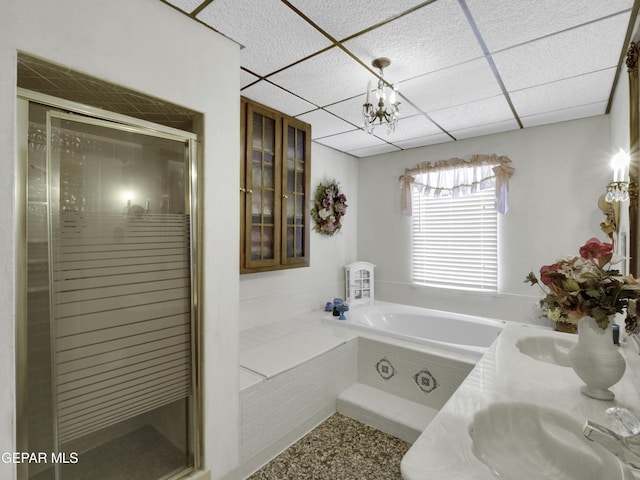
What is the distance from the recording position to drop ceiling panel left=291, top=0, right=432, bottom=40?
54.6 inches

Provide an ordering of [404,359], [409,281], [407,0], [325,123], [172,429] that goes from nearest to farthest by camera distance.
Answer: [407,0], [172,429], [404,359], [325,123], [409,281]

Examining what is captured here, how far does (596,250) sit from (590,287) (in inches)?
6.1

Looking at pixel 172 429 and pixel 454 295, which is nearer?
pixel 172 429

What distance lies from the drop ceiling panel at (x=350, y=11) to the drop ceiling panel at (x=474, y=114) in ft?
4.23

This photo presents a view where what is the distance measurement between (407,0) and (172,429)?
7.44ft

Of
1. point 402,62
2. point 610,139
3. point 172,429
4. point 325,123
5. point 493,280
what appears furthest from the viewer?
point 493,280

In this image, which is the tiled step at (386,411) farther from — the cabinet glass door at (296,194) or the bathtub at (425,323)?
the cabinet glass door at (296,194)

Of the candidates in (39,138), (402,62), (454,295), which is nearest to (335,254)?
(454,295)

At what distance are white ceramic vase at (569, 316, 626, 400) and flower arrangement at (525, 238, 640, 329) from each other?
0.05 metres

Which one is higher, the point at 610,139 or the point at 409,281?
the point at 610,139

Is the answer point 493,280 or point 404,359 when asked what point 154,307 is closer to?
point 404,359

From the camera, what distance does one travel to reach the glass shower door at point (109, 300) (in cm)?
116

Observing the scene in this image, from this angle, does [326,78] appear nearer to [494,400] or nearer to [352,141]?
[352,141]

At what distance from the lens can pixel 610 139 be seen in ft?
8.50
